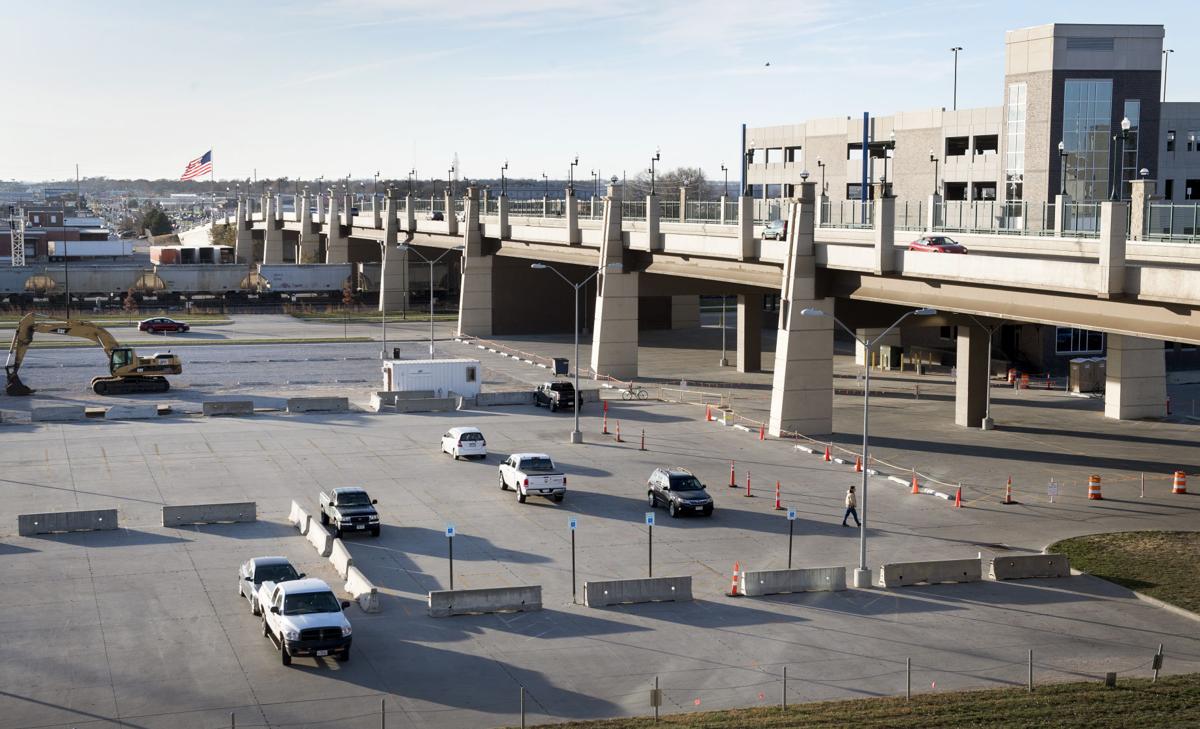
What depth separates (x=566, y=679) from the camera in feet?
87.1

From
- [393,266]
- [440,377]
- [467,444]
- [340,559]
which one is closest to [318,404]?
[440,377]

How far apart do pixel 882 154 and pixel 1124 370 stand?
46208 millimetres

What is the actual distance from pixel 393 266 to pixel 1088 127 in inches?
2478

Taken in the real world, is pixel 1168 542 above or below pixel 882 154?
below

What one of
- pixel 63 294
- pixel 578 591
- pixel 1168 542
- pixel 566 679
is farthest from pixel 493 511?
pixel 63 294

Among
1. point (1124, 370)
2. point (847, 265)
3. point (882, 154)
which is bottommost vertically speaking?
point (1124, 370)

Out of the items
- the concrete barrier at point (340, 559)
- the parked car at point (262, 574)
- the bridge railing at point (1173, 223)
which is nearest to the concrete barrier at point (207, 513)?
the concrete barrier at point (340, 559)

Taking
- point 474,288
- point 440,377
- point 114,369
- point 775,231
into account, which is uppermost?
point 775,231

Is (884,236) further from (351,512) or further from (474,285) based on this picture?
(474,285)

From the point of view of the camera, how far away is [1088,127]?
8525cm

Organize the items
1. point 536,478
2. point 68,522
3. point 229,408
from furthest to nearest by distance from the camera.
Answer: point 229,408
point 536,478
point 68,522

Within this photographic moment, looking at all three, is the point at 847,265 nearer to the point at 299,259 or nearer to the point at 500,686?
the point at 500,686

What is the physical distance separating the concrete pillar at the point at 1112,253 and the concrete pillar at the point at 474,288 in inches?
2612

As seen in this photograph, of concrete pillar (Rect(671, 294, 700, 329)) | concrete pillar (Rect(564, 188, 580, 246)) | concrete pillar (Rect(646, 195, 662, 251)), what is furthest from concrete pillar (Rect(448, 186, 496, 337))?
concrete pillar (Rect(646, 195, 662, 251))
